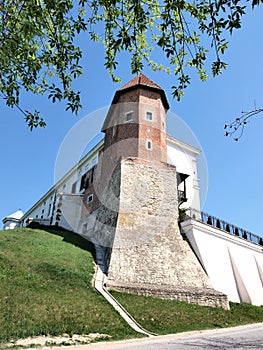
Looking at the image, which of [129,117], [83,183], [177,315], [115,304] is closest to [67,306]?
[115,304]

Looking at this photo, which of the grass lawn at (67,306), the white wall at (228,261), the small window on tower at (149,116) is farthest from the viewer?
the small window on tower at (149,116)

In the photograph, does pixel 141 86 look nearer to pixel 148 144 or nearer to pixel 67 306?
pixel 148 144

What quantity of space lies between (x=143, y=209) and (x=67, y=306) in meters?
9.25

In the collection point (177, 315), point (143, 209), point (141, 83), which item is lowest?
point (177, 315)

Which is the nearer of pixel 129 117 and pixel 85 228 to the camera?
pixel 129 117

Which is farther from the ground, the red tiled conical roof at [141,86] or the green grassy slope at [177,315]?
the red tiled conical roof at [141,86]

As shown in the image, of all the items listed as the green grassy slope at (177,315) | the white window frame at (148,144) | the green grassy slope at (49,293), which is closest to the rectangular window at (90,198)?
the green grassy slope at (49,293)

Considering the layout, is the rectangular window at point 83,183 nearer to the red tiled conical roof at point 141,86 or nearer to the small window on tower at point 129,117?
the red tiled conical roof at point 141,86

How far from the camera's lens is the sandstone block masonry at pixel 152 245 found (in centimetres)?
1430

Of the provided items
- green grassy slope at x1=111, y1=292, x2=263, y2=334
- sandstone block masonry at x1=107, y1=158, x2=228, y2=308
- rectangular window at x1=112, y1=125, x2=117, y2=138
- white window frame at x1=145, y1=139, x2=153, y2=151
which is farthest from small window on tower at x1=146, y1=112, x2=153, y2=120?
green grassy slope at x1=111, y1=292, x2=263, y2=334

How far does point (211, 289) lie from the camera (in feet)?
49.3

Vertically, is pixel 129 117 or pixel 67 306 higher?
pixel 129 117

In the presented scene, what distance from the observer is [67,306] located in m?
10.2

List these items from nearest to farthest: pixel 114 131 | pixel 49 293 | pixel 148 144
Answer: pixel 49 293
pixel 148 144
pixel 114 131
